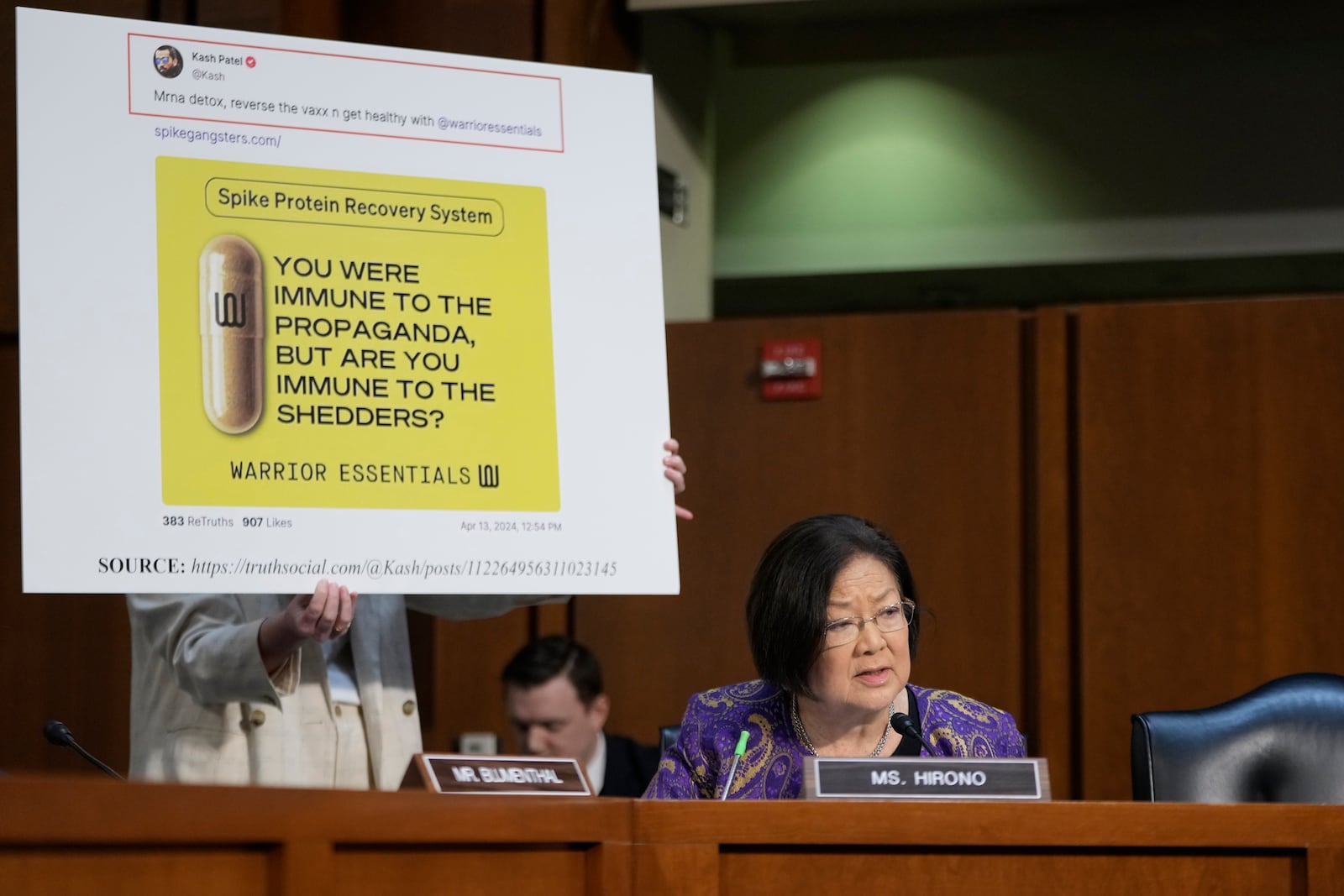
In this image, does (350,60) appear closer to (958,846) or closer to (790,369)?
(958,846)

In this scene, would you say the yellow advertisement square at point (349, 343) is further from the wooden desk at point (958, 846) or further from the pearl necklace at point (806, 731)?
the wooden desk at point (958, 846)

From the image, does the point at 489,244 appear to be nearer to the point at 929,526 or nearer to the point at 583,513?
the point at 583,513

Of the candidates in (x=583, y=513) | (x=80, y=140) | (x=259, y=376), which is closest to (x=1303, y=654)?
(x=583, y=513)

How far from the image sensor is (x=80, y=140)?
202cm

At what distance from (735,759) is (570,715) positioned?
1.51 m

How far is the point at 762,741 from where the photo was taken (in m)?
2.21

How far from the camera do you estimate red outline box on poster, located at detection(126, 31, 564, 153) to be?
6.75 ft

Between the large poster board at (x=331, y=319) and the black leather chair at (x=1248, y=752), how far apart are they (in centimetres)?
74

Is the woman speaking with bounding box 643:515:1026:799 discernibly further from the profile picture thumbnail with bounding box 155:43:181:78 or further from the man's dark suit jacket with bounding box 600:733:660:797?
the man's dark suit jacket with bounding box 600:733:660:797

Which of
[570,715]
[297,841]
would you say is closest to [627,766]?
[570,715]

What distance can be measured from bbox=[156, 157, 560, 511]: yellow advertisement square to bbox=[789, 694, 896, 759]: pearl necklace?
45cm

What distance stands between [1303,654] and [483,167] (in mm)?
2231

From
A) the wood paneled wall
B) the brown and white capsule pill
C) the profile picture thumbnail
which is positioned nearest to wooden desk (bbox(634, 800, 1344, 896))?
the brown and white capsule pill

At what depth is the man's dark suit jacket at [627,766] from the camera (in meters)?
3.58
